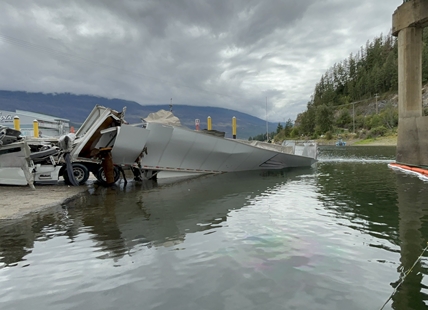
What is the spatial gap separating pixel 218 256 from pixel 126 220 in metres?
3.06

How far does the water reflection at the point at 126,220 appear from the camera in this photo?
5.10 meters

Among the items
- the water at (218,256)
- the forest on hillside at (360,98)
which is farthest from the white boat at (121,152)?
the forest on hillside at (360,98)

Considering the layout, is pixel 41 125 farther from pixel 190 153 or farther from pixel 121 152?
Answer: pixel 121 152

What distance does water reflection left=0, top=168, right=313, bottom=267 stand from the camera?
5102 millimetres

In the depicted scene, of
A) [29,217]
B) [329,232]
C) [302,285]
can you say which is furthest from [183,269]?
[29,217]

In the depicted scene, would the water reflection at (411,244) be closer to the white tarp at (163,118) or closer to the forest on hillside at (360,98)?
the white tarp at (163,118)

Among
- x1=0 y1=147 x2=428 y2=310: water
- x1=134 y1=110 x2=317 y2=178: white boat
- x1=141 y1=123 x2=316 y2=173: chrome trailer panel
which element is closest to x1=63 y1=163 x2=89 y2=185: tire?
x1=134 y1=110 x2=317 y2=178: white boat

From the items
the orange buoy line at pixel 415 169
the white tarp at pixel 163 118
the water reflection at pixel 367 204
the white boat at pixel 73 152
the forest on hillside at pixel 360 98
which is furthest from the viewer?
the forest on hillside at pixel 360 98

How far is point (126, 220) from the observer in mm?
6707

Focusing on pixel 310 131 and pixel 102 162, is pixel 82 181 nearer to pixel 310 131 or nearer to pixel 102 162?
pixel 102 162

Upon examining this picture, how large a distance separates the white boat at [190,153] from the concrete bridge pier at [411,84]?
7039 mm

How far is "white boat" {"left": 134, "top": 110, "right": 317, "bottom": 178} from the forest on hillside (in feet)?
222

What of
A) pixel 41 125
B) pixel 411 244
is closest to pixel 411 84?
pixel 411 244

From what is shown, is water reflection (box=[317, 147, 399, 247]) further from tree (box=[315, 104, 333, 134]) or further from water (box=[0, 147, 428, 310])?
tree (box=[315, 104, 333, 134])
